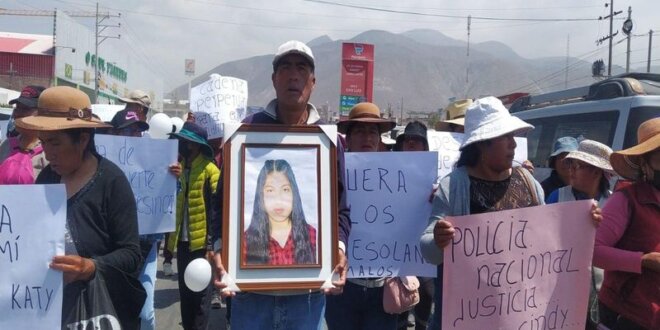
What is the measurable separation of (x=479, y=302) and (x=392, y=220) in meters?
0.91

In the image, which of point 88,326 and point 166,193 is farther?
point 166,193

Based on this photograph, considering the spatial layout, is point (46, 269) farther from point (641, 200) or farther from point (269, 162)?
point (641, 200)

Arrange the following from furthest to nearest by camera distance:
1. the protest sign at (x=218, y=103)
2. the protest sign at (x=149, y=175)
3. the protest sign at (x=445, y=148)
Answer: the protest sign at (x=218, y=103), the protest sign at (x=445, y=148), the protest sign at (x=149, y=175)

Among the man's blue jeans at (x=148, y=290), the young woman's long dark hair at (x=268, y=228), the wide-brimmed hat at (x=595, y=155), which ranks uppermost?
the wide-brimmed hat at (x=595, y=155)

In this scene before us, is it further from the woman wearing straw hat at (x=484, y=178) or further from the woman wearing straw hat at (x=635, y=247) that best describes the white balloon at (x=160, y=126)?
the woman wearing straw hat at (x=635, y=247)

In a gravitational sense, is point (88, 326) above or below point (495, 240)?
below

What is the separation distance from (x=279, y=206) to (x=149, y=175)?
2170mm

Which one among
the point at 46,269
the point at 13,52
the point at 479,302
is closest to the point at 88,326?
the point at 46,269

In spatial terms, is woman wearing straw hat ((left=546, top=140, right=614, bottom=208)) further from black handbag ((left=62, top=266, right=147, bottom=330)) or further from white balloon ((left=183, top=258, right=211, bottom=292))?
black handbag ((left=62, top=266, right=147, bottom=330))

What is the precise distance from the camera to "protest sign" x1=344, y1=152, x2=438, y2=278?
10.7 ft

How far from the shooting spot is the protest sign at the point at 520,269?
2424mm

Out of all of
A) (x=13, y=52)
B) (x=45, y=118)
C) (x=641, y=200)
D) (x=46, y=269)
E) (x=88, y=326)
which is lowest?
(x=88, y=326)

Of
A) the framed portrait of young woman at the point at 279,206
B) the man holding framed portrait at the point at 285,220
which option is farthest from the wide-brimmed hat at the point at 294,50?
the framed portrait of young woman at the point at 279,206

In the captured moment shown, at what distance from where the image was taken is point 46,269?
229cm
